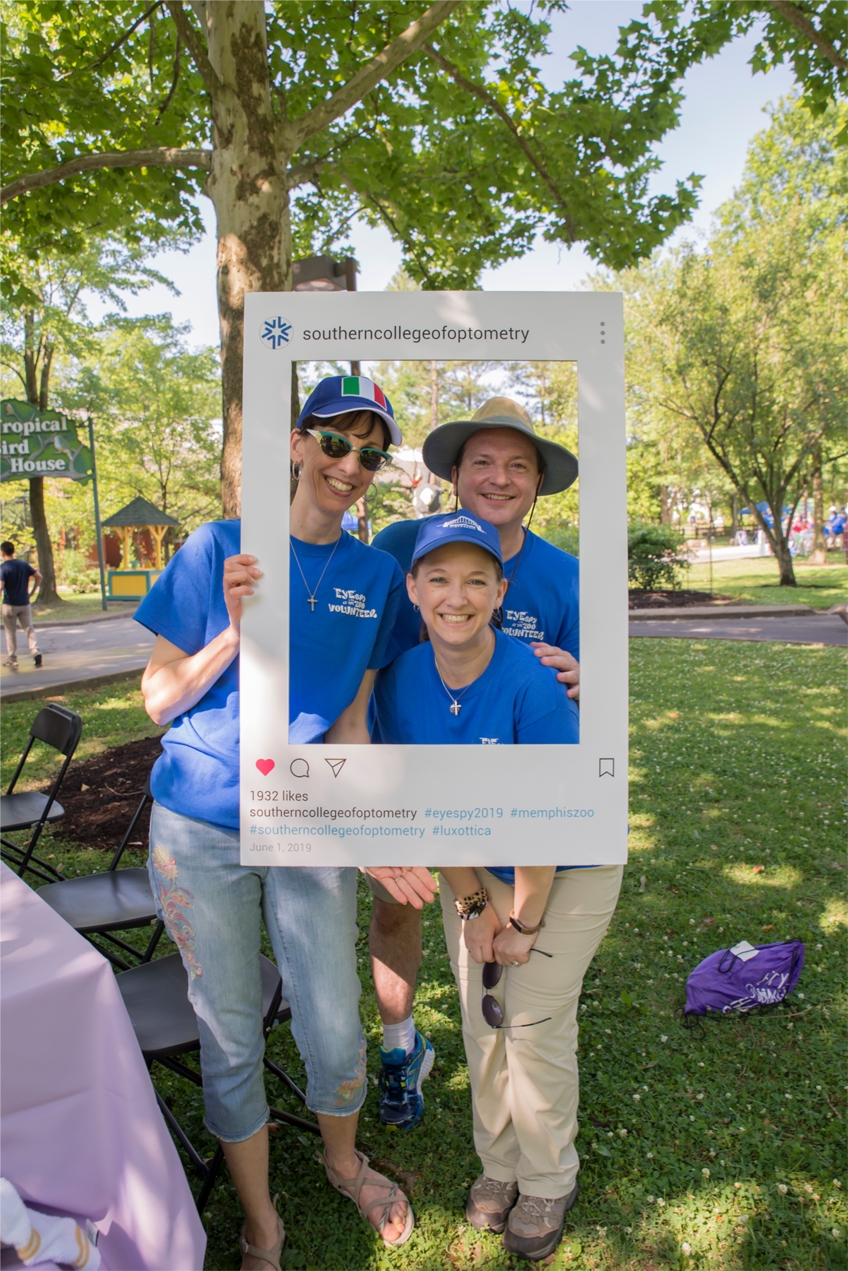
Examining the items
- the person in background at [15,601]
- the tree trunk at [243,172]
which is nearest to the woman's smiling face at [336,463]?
the tree trunk at [243,172]

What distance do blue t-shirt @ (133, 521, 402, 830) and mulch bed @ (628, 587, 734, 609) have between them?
15.7 metres

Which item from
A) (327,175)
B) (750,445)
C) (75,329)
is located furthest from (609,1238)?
(75,329)

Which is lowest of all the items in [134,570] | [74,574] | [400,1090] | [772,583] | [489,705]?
[400,1090]

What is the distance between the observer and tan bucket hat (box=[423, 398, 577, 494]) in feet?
6.28

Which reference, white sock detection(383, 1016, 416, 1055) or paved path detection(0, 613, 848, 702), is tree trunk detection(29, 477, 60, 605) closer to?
paved path detection(0, 613, 848, 702)

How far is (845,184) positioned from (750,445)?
1192 centimetres


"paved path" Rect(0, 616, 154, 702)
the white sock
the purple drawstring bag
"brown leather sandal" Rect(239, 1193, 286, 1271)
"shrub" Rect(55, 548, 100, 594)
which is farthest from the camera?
"shrub" Rect(55, 548, 100, 594)

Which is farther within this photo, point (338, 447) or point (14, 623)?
point (14, 623)

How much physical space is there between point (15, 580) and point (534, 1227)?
12340mm

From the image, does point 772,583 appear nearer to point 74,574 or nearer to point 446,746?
point 446,746

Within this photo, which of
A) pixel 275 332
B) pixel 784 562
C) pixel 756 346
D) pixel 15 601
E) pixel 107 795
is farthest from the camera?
pixel 784 562

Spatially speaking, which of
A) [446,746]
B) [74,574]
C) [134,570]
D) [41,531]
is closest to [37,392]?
[41,531]

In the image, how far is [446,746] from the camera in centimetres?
182

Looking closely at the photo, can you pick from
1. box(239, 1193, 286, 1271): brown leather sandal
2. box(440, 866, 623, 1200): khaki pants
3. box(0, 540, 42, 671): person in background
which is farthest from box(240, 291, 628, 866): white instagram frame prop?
box(0, 540, 42, 671): person in background
